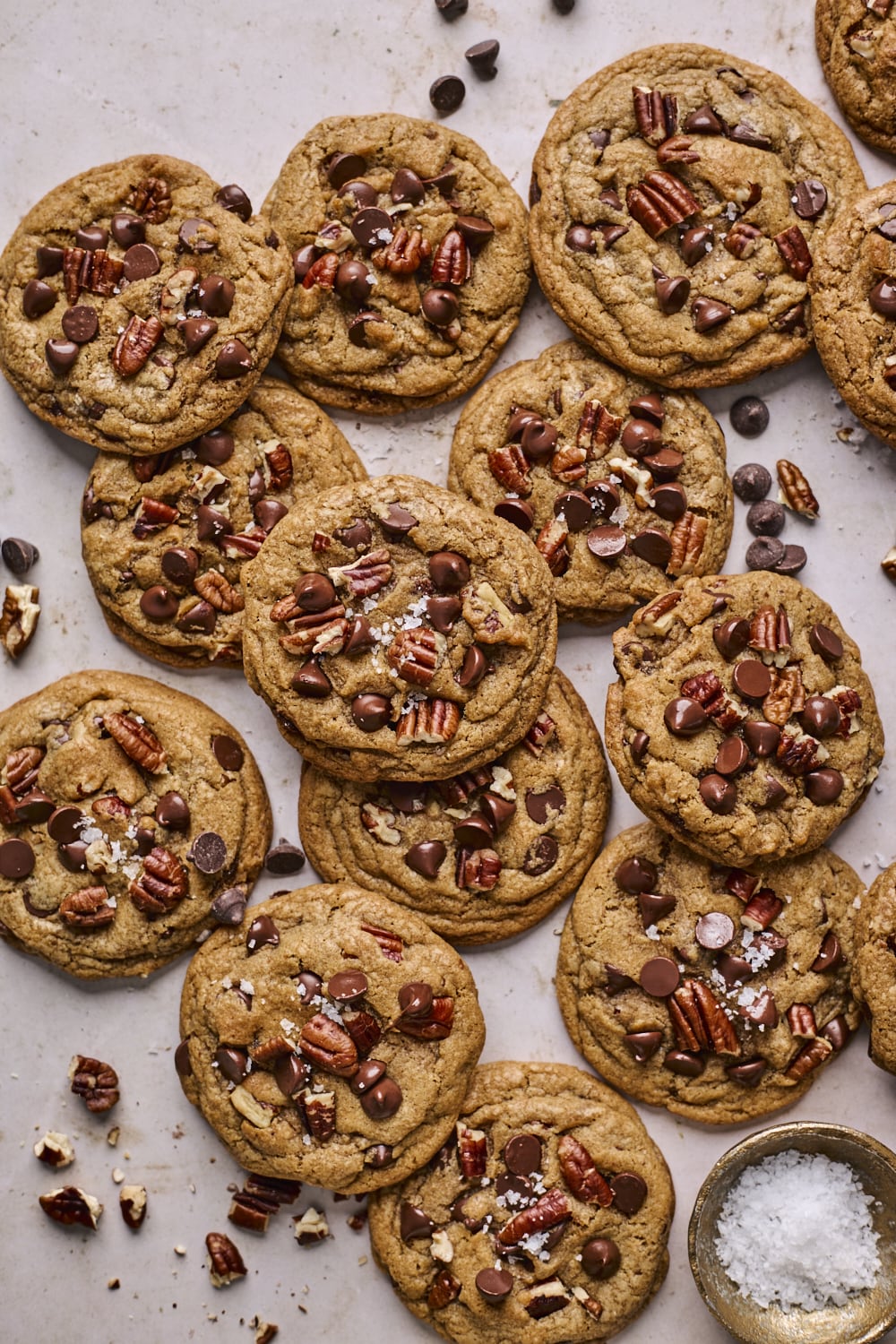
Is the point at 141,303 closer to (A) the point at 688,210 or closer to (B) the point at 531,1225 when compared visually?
(A) the point at 688,210

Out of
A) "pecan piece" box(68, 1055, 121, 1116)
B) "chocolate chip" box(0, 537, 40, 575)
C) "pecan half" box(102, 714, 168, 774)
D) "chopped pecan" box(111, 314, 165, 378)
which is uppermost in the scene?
"chopped pecan" box(111, 314, 165, 378)

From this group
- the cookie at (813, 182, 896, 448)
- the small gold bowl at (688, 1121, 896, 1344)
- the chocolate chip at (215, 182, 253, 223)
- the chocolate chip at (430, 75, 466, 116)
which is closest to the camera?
the small gold bowl at (688, 1121, 896, 1344)

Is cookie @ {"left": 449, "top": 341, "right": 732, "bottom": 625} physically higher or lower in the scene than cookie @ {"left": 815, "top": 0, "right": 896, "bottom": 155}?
lower

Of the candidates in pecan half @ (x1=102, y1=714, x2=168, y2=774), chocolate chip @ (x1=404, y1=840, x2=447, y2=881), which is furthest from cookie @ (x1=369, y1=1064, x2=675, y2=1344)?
pecan half @ (x1=102, y1=714, x2=168, y2=774)

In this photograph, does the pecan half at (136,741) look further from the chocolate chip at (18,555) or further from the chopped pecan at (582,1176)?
the chopped pecan at (582,1176)

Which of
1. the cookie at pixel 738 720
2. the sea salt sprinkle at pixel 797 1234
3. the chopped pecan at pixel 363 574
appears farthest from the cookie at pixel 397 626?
the sea salt sprinkle at pixel 797 1234

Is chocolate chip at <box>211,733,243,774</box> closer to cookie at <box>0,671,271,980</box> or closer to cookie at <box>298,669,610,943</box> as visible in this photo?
cookie at <box>0,671,271,980</box>

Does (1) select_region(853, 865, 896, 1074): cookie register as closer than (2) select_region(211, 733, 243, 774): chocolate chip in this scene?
Yes

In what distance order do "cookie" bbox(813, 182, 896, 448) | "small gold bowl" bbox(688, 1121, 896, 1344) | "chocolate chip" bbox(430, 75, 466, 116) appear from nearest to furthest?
1. "small gold bowl" bbox(688, 1121, 896, 1344)
2. "cookie" bbox(813, 182, 896, 448)
3. "chocolate chip" bbox(430, 75, 466, 116)
